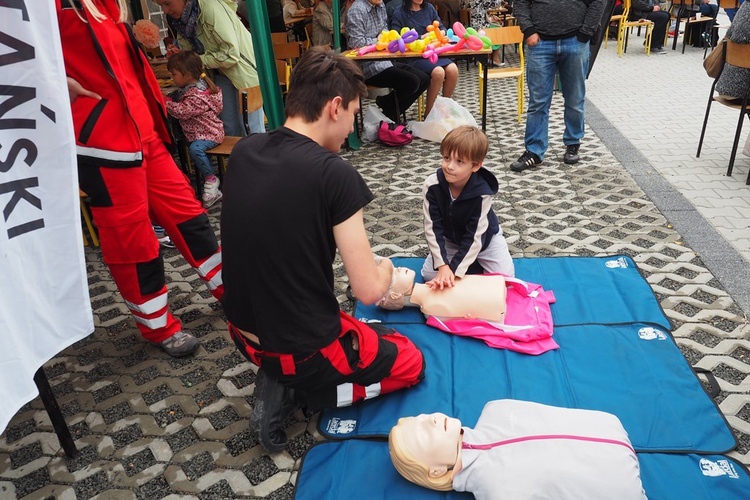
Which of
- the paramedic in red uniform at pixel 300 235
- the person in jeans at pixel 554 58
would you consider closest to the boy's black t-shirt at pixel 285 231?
the paramedic in red uniform at pixel 300 235

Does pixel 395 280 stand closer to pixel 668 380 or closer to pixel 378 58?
pixel 668 380

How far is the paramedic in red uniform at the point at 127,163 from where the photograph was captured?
90.9 inches

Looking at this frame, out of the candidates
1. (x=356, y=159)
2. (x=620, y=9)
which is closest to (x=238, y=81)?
(x=356, y=159)

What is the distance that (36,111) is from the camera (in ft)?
5.83

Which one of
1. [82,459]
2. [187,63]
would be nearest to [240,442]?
[82,459]

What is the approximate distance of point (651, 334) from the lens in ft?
9.14

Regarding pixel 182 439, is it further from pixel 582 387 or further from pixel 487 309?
pixel 582 387

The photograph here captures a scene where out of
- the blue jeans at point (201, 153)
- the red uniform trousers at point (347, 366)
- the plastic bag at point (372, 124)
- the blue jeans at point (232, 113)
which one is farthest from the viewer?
the plastic bag at point (372, 124)

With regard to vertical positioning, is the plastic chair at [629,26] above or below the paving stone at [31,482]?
above

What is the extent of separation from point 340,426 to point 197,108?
3185mm

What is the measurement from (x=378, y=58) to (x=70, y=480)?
16.7 feet

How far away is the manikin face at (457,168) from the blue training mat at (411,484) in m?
1.42

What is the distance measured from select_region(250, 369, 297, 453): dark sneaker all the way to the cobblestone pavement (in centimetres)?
8

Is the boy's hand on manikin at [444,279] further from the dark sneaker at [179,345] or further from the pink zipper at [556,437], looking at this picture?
the dark sneaker at [179,345]
